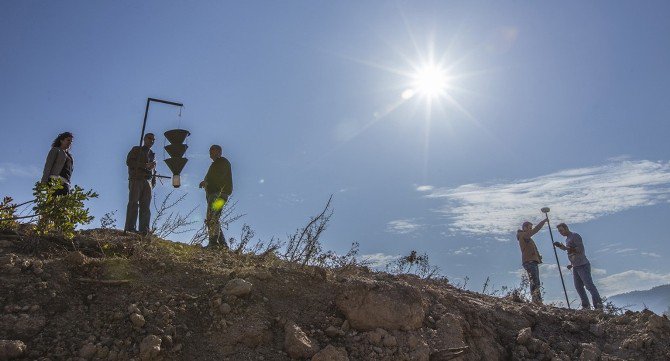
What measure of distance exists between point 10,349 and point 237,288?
4.98ft

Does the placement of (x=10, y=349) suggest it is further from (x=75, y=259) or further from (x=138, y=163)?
(x=138, y=163)

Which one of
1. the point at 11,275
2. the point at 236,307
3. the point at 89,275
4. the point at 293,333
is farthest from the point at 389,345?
the point at 11,275

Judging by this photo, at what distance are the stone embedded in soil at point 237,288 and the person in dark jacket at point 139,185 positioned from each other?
3.44 meters

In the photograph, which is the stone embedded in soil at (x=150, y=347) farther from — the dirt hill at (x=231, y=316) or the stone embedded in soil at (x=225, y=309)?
the stone embedded in soil at (x=225, y=309)

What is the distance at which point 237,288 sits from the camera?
143 inches

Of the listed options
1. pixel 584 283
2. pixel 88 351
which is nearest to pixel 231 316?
pixel 88 351

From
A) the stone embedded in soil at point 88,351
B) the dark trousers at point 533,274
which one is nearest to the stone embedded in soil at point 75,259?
the stone embedded in soil at point 88,351

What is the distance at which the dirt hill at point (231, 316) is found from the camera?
10.0ft

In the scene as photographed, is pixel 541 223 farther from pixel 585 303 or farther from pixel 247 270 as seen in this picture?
pixel 247 270

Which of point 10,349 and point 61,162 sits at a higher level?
point 61,162

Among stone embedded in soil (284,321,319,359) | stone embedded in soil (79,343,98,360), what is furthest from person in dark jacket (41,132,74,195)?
stone embedded in soil (284,321,319,359)

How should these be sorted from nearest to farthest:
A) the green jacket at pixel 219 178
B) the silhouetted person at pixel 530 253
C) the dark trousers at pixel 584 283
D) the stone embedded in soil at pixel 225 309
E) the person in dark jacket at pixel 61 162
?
the stone embedded in soil at pixel 225 309 < the person in dark jacket at pixel 61 162 < the green jacket at pixel 219 178 < the dark trousers at pixel 584 283 < the silhouetted person at pixel 530 253

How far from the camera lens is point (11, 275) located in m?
3.36

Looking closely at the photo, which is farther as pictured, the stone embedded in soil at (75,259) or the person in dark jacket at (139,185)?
the person in dark jacket at (139,185)
